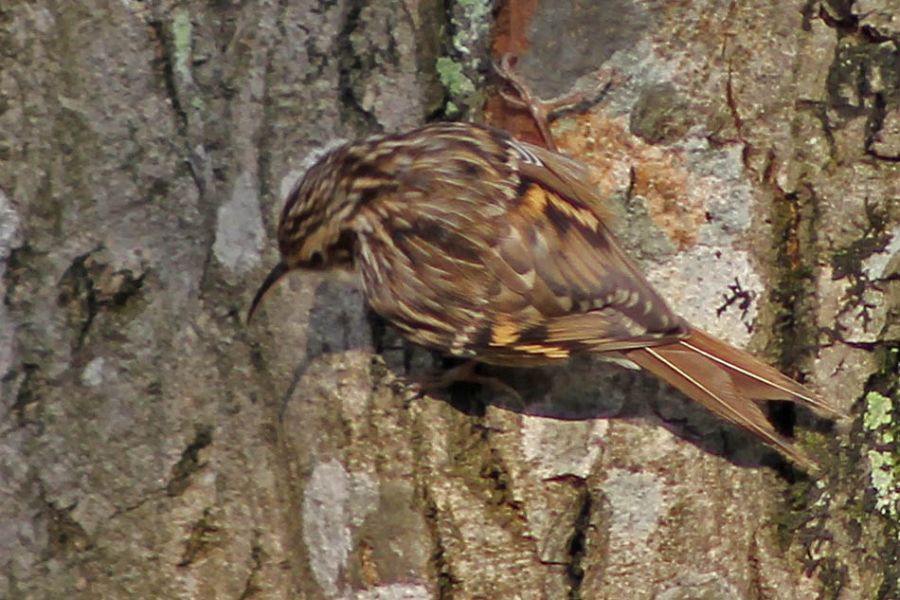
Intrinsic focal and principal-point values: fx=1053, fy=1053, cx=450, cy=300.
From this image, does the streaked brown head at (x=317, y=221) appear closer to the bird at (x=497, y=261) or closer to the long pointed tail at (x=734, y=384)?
the bird at (x=497, y=261)

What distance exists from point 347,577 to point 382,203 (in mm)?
676

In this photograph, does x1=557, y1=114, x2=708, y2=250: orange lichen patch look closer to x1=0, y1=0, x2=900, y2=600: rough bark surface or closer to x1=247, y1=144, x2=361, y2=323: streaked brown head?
x1=0, y1=0, x2=900, y2=600: rough bark surface

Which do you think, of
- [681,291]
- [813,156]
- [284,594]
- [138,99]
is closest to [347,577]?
[284,594]

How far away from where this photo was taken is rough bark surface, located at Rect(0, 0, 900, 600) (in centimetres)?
150

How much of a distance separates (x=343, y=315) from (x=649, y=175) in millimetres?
496

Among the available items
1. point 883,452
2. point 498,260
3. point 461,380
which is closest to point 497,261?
point 498,260

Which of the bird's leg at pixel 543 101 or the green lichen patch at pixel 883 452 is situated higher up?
the bird's leg at pixel 543 101

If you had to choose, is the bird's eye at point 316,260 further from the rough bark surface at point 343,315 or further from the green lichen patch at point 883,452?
the green lichen patch at point 883,452

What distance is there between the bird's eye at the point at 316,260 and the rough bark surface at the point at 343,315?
49 millimetres

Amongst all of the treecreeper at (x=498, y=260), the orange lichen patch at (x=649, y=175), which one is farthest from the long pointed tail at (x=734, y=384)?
the orange lichen patch at (x=649, y=175)

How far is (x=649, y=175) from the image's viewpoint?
5.03 feet

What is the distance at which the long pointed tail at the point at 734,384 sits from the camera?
5.01 feet

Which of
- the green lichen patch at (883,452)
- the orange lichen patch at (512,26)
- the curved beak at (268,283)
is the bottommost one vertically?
the green lichen patch at (883,452)

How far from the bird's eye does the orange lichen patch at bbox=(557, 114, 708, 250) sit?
43cm
